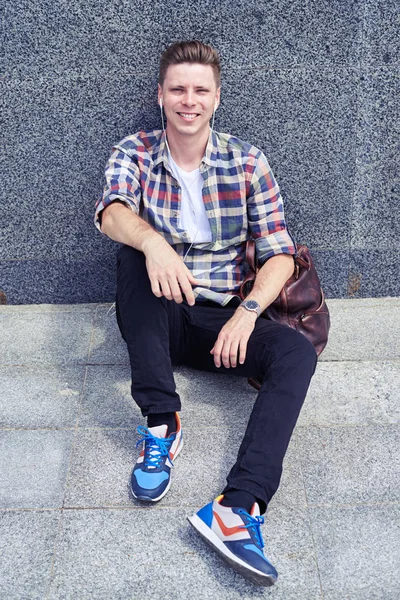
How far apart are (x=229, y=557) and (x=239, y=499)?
194 mm

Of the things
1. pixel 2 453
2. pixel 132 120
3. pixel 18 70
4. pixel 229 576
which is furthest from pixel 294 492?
pixel 18 70

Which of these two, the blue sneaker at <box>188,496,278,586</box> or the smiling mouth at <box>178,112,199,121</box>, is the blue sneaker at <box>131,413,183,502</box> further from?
the smiling mouth at <box>178,112,199,121</box>

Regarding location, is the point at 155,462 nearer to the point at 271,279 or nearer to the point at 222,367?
the point at 222,367

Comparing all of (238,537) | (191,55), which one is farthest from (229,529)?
(191,55)

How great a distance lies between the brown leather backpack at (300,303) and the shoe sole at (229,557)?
3.76 feet

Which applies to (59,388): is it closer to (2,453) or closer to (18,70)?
(2,453)

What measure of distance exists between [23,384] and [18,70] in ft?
5.00

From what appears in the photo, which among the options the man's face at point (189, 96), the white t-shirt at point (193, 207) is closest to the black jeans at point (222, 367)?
the white t-shirt at point (193, 207)

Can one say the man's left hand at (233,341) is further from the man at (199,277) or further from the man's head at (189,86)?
the man's head at (189,86)

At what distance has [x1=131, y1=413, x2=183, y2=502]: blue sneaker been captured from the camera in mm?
2592

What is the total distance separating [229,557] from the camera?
7.48 feet

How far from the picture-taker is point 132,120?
361 cm

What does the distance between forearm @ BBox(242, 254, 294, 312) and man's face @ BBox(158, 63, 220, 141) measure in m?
0.66

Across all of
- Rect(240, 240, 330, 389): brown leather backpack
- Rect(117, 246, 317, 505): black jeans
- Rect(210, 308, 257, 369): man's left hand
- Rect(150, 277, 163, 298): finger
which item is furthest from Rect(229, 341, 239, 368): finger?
Rect(240, 240, 330, 389): brown leather backpack
